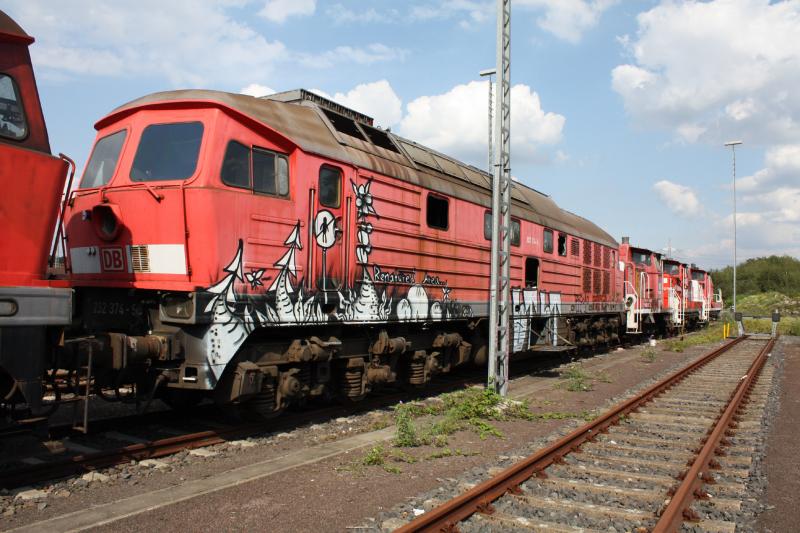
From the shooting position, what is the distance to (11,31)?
17.4 feet

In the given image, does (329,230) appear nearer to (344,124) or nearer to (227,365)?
(344,124)

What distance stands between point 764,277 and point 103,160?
98336 mm

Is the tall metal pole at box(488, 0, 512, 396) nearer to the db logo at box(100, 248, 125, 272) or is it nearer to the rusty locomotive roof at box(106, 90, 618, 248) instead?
the rusty locomotive roof at box(106, 90, 618, 248)

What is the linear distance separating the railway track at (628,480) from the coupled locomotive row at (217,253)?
10.4ft

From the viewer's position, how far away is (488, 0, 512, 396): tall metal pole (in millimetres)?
10867

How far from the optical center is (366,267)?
9281 millimetres

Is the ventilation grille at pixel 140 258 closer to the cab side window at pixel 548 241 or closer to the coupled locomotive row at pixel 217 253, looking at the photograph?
the coupled locomotive row at pixel 217 253

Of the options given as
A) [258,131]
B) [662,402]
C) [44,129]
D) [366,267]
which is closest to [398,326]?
[366,267]

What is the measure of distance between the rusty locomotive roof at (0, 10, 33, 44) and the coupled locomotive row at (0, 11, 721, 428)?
0.7 inches

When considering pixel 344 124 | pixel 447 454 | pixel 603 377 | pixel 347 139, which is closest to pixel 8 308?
pixel 447 454

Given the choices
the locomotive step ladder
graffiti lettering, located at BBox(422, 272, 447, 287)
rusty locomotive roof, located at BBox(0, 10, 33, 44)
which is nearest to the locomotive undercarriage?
the locomotive step ladder

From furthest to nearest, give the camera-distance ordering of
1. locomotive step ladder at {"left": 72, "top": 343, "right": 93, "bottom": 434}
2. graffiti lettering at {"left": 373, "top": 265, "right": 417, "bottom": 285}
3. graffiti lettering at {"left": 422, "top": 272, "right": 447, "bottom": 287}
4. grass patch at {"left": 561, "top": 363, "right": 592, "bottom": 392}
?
grass patch at {"left": 561, "top": 363, "right": 592, "bottom": 392} < graffiti lettering at {"left": 422, "top": 272, "right": 447, "bottom": 287} < graffiti lettering at {"left": 373, "top": 265, "right": 417, "bottom": 285} < locomotive step ladder at {"left": 72, "top": 343, "right": 93, "bottom": 434}

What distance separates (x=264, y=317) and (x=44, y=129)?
3.16 m

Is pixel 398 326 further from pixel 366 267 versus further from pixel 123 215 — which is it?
pixel 123 215
